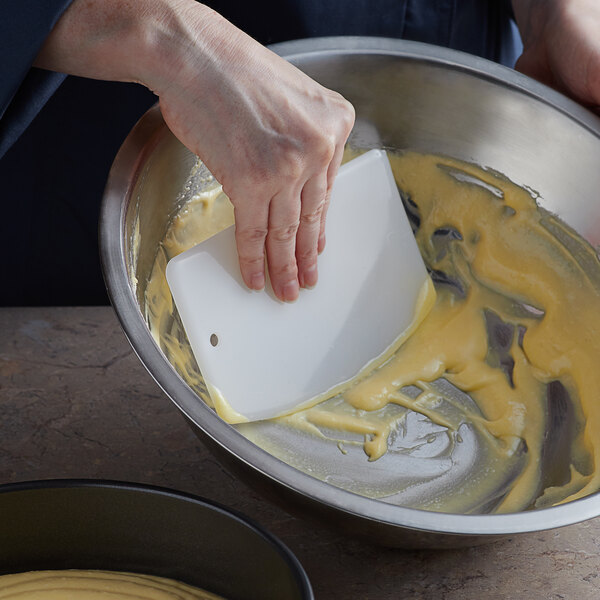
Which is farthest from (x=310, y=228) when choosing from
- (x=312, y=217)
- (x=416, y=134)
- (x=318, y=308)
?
(x=416, y=134)

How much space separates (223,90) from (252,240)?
0.15 m

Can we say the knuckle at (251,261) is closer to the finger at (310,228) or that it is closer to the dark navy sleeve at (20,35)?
the finger at (310,228)

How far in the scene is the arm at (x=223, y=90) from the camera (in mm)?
603

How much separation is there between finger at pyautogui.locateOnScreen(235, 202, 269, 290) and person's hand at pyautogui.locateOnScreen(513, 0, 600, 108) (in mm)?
420

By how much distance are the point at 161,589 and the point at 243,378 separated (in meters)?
0.26

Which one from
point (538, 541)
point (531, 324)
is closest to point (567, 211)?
point (531, 324)

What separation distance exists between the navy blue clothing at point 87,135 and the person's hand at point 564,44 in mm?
106

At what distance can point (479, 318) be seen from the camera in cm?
90

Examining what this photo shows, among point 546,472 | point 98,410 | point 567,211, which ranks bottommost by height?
point 98,410

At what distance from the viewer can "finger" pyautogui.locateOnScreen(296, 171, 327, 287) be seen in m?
0.69

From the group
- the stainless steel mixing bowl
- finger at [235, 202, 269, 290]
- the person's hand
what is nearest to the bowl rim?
the stainless steel mixing bowl

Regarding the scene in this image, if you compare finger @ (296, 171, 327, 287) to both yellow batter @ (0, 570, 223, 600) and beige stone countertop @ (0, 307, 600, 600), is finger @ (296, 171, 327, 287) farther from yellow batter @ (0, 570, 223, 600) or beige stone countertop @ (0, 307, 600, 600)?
yellow batter @ (0, 570, 223, 600)

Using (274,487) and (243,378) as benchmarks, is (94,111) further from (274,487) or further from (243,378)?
(274,487)

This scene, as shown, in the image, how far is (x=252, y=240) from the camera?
0.71m
